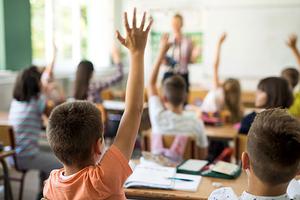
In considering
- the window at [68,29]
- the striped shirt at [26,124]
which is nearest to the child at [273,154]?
the striped shirt at [26,124]

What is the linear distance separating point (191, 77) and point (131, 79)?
5.83 metres

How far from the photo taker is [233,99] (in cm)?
425

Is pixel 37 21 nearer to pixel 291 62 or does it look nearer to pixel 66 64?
pixel 66 64

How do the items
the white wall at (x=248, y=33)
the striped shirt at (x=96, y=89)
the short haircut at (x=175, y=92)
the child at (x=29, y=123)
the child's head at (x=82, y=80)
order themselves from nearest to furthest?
1. the short haircut at (x=175, y=92)
2. the child at (x=29, y=123)
3. the child's head at (x=82, y=80)
4. the striped shirt at (x=96, y=89)
5. the white wall at (x=248, y=33)

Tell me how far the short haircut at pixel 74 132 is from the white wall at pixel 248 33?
585 centimetres

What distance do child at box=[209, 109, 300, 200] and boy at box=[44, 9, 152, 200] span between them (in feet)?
1.44

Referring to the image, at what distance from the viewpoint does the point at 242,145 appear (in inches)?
117

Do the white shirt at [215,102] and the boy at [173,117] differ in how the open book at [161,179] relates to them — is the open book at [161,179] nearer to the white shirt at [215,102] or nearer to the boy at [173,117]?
the boy at [173,117]

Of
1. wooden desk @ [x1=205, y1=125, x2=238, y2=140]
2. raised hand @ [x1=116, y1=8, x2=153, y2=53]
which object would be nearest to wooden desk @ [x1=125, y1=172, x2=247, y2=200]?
raised hand @ [x1=116, y1=8, x2=153, y2=53]

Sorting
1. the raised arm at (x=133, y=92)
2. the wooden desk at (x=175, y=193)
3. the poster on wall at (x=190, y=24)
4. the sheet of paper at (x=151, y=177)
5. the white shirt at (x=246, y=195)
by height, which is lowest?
the wooden desk at (x=175, y=193)

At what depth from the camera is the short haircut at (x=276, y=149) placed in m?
1.30

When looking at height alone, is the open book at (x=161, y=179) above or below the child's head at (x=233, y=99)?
below

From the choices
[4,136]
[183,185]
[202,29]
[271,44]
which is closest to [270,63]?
[271,44]

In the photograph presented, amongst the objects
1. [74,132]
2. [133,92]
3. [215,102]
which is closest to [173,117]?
[215,102]
